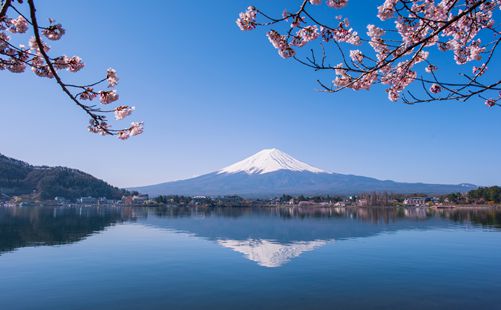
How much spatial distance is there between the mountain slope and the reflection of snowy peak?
93.1m

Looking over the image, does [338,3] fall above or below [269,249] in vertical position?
above

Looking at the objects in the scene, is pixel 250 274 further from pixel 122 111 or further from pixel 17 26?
pixel 17 26

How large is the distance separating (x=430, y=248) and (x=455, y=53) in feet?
58.9

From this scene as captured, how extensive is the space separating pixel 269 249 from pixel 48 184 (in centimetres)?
10185

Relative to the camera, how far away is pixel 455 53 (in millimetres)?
4273

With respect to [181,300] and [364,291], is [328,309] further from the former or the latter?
[181,300]

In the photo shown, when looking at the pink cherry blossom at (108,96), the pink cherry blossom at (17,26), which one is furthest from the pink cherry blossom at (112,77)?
the pink cherry blossom at (17,26)

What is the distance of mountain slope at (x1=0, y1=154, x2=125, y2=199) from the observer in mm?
100938

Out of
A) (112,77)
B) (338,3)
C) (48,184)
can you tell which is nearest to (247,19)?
(338,3)

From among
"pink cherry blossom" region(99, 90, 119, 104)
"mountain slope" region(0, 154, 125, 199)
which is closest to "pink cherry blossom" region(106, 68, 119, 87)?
"pink cherry blossom" region(99, 90, 119, 104)

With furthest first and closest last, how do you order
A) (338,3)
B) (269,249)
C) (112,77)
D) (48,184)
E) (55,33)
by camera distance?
1. (48,184)
2. (269,249)
3. (112,77)
4. (338,3)
5. (55,33)

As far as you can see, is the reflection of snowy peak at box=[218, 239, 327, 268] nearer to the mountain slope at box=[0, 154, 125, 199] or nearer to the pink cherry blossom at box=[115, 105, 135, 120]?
the pink cherry blossom at box=[115, 105, 135, 120]

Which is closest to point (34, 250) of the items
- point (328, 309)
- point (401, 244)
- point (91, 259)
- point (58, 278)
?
point (91, 259)

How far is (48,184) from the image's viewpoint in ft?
333
